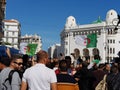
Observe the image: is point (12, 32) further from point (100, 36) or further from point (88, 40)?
point (88, 40)

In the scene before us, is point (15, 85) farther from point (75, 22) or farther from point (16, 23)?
point (75, 22)

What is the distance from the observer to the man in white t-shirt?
7.79 meters

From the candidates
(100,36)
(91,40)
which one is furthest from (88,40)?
(100,36)

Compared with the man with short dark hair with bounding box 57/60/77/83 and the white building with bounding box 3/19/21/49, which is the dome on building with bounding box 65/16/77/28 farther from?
the man with short dark hair with bounding box 57/60/77/83

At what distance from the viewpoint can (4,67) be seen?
9070 mm

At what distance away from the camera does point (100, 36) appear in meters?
150

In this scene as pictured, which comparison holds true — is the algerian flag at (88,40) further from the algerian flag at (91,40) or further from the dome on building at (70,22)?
the dome on building at (70,22)

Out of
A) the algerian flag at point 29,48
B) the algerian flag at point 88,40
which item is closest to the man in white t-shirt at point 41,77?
the algerian flag at point 88,40

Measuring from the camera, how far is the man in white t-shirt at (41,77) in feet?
25.6

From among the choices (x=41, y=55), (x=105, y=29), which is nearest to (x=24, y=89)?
(x=41, y=55)

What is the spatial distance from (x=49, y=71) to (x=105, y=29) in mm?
144953

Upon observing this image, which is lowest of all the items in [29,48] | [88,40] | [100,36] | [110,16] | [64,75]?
[64,75]

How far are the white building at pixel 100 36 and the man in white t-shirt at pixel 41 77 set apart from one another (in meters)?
125

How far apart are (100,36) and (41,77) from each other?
143 m
